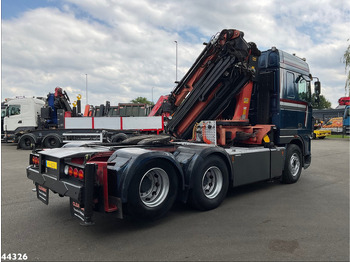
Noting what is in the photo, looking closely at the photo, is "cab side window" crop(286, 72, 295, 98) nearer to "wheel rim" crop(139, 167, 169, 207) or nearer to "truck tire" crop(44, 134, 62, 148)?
"wheel rim" crop(139, 167, 169, 207)

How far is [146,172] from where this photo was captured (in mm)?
4137


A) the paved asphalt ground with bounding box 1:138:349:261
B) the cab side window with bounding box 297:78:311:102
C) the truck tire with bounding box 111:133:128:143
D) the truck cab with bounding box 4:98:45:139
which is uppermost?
the cab side window with bounding box 297:78:311:102

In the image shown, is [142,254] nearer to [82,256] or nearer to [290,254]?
[82,256]

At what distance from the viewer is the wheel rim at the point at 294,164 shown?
748 cm

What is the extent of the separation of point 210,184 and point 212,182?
53 millimetres

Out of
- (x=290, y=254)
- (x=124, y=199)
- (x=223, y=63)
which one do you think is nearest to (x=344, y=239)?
(x=290, y=254)

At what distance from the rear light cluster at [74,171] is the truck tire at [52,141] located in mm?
12258

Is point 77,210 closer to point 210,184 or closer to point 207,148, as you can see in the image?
point 207,148

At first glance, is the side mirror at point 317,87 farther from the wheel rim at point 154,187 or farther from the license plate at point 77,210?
the license plate at point 77,210

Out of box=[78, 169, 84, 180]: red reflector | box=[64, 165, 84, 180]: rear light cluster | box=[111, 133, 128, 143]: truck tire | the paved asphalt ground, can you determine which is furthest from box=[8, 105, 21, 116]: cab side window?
box=[78, 169, 84, 180]: red reflector

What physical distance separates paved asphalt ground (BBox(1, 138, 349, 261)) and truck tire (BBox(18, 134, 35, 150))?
1088 centimetres

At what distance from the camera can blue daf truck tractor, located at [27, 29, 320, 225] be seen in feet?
12.9

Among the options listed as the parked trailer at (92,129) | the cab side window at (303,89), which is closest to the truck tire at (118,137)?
the parked trailer at (92,129)

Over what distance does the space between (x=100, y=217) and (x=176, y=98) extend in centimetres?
394
